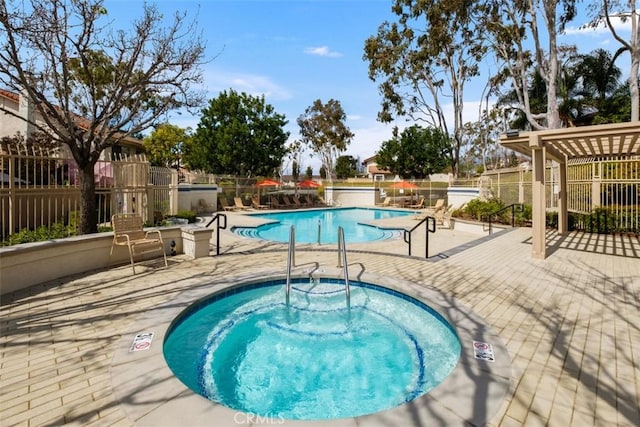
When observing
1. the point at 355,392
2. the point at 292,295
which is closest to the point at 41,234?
the point at 292,295

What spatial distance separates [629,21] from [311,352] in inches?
688

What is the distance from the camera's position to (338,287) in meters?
5.72

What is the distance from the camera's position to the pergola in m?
6.15

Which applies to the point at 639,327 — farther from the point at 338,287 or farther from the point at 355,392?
the point at 338,287

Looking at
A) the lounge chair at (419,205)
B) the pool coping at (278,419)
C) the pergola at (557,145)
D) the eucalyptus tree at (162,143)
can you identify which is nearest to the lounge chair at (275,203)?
the lounge chair at (419,205)

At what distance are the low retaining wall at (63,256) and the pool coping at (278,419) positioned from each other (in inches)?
106

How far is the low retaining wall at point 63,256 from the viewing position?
4.75 m

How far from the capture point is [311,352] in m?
3.79

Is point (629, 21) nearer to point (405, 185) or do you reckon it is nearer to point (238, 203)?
point (405, 185)

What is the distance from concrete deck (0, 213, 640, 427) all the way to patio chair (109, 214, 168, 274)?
0.40m

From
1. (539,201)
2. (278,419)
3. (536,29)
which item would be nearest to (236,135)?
(536,29)

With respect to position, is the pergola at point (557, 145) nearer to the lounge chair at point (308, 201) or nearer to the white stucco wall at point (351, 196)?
the lounge chair at point (308, 201)

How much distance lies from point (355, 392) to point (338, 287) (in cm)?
263

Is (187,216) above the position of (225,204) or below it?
below
